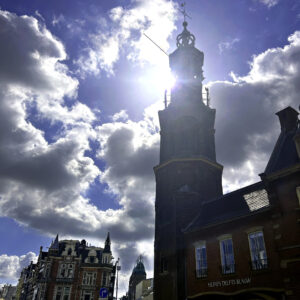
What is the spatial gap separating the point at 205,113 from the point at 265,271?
21.8 m

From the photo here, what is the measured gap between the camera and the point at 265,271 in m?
20.0

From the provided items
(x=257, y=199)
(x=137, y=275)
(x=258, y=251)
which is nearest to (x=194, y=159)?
(x=257, y=199)

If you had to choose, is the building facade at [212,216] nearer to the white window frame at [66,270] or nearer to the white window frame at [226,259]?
the white window frame at [226,259]

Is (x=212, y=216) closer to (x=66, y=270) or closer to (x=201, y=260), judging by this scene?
(x=201, y=260)

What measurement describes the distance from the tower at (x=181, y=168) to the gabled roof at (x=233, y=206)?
1723mm

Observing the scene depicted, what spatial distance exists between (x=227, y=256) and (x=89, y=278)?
141 feet

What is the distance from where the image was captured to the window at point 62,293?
5666 centimetres

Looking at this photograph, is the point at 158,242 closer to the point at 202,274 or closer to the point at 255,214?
the point at 202,274

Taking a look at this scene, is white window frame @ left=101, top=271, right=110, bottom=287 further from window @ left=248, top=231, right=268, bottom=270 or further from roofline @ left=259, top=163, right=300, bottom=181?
roofline @ left=259, top=163, right=300, bottom=181

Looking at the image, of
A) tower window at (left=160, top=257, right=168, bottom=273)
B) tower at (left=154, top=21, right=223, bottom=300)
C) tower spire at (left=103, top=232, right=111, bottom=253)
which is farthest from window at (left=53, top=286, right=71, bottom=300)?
tower window at (left=160, top=257, right=168, bottom=273)

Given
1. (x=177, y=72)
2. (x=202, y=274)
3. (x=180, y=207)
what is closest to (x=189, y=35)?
(x=177, y=72)

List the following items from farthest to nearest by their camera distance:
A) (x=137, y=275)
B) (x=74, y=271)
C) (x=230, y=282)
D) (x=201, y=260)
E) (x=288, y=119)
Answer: (x=137, y=275) → (x=74, y=271) → (x=201, y=260) → (x=288, y=119) → (x=230, y=282)

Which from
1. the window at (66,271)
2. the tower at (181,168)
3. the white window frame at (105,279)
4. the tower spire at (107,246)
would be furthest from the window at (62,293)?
the tower at (181,168)

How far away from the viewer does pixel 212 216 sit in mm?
27000
